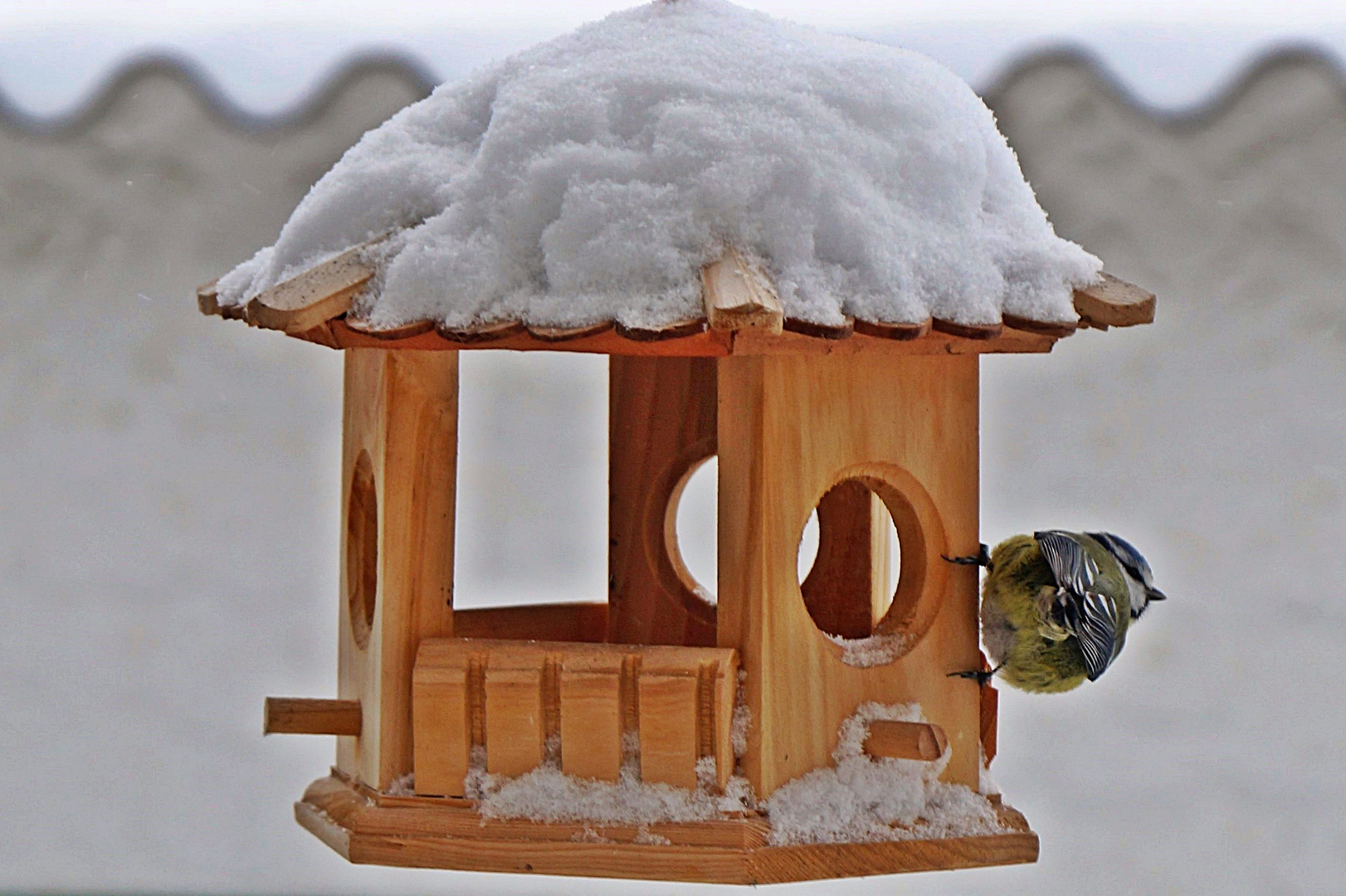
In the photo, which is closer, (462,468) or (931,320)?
(931,320)

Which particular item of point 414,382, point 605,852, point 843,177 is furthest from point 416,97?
point 605,852

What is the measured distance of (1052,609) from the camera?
4.06 ft

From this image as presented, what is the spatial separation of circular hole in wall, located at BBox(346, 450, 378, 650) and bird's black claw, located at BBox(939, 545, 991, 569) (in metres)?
0.52

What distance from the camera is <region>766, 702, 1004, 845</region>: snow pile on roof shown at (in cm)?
114

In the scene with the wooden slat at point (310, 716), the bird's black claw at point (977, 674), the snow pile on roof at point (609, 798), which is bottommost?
the snow pile on roof at point (609, 798)

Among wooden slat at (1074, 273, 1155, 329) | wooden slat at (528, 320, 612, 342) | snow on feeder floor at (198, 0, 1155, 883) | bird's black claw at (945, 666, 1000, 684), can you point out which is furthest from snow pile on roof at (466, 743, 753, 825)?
wooden slat at (1074, 273, 1155, 329)

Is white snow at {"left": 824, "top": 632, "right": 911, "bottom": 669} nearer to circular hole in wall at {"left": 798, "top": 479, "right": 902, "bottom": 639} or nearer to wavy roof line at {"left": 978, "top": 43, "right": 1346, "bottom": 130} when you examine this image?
circular hole in wall at {"left": 798, "top": 479, "right": 902, "bottom": 639}

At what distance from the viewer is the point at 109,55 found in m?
2.38

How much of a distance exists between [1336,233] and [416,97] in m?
1.41

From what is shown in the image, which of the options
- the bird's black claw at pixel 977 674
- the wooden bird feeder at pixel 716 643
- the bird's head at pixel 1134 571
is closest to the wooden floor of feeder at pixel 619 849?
the wooden bird feeder at pixel 716 643

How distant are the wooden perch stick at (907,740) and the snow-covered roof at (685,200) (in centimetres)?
31

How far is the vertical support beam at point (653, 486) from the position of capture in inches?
61.3

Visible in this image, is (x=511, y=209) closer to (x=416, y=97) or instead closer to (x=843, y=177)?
(x=843, y=177)

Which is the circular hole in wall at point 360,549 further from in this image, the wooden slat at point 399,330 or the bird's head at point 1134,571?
the bird's head at point 1134,571
